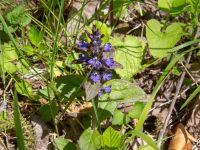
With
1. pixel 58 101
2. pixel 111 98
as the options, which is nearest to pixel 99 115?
pixel 111 98

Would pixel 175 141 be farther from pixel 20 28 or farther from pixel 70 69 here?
pixel 20 28

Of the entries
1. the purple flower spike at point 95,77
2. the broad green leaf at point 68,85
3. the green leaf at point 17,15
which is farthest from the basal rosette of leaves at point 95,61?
the green leaf at point 17,15

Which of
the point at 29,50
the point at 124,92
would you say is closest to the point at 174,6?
the point at 124,92

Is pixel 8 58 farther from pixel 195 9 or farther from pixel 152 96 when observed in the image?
pixel 195 9

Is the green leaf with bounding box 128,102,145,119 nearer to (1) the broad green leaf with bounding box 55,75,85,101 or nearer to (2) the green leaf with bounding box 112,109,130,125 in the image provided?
(2) the green leaf with bounding box 112,109,130,125

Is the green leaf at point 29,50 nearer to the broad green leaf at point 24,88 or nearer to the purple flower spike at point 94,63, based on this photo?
the broad green leaf at point 24,88
